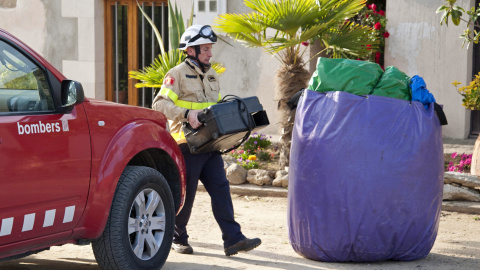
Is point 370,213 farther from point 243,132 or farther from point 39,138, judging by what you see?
point 39,138

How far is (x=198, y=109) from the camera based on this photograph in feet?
20.9

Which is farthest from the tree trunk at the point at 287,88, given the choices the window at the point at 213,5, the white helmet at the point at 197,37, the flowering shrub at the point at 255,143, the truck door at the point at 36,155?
the truck door at the point at 36,155

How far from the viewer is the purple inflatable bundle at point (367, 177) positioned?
19.1 ft

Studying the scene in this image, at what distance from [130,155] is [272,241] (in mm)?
2062

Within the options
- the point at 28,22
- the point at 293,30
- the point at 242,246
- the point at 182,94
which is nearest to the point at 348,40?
the point at 293,30

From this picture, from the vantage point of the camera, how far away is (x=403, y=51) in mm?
10977

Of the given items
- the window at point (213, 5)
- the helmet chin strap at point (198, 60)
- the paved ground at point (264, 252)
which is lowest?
the paved ground at point (264, 252)

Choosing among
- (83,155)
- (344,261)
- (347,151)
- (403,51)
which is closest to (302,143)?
(347,151)

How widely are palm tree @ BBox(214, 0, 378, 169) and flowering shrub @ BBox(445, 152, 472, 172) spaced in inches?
66.0

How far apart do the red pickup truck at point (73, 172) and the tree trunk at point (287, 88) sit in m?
4.00

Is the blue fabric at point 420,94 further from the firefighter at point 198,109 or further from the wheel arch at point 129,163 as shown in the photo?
the wheel arch at point 129,163

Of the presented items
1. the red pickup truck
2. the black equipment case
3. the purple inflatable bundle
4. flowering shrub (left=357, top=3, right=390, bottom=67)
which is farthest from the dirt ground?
flowering shrub (left=357, top=3, right=390, bottom=67)

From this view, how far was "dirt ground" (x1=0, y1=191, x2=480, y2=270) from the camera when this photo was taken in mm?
6023

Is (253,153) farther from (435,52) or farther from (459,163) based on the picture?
(435,52)
